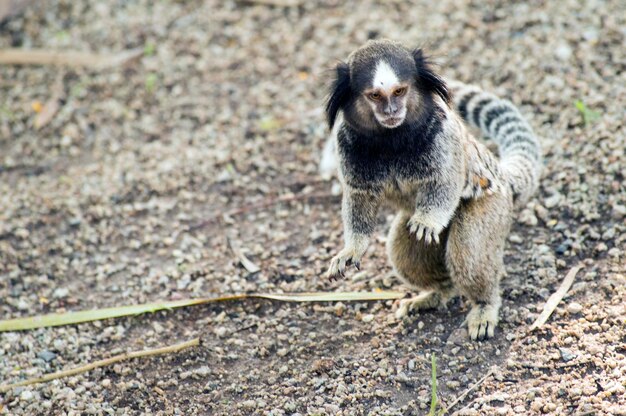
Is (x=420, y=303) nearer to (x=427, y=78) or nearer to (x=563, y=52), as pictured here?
(x=427, y=78)

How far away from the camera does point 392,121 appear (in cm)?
364

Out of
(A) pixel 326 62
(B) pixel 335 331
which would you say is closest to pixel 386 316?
(B) pixel 335 331

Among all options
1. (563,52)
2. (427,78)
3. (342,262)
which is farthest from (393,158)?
(563,52)

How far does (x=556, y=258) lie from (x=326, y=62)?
2.72m

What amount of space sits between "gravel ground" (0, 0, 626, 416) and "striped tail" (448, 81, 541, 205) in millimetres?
391

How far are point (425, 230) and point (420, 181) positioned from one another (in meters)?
0.23

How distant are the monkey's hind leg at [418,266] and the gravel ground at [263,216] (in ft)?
0.29

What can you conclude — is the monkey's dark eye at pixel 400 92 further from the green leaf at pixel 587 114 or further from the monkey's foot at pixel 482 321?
the green leaf at pixel 587 114

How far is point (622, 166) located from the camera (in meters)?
4.77

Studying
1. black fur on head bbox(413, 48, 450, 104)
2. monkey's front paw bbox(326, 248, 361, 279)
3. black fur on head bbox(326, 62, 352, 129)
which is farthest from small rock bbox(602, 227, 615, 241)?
black fur on head bbox(326, 62, 352, 129)

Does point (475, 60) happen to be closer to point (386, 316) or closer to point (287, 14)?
point (287, 14)

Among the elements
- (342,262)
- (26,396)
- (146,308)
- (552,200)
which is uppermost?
(552,200)

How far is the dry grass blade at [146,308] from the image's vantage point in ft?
14.8

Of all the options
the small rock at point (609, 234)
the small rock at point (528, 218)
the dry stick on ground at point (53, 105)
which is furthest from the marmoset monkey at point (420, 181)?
the dry stick on ground at point (53, 105)
